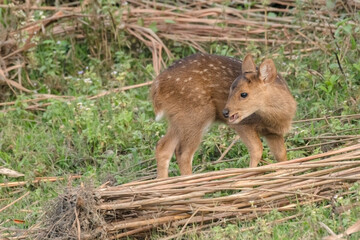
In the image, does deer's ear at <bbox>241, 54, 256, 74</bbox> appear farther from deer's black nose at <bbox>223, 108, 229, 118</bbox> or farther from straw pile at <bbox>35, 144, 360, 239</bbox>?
straw pile at <bbox>35, 144, 360, 239</bbox>

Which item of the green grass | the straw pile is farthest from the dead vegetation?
the straw pile

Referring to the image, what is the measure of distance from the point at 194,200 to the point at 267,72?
5.52 feet

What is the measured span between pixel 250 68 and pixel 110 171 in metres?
1.71

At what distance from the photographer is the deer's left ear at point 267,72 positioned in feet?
23.0

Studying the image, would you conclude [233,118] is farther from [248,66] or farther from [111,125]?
[111,125]

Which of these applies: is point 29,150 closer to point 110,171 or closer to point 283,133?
point 110,171

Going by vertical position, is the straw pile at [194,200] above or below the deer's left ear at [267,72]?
below

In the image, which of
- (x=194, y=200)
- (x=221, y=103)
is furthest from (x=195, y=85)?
(x=194, y=200)

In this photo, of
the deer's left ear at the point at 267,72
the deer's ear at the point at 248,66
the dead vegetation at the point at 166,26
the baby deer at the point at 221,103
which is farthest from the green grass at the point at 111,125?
the deer's ear at the point at 248,66

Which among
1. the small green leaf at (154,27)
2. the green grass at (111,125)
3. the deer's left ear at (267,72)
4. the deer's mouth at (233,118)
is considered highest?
the deer's left ear at (267,72)

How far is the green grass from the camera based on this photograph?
7.61 meters

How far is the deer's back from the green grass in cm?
65

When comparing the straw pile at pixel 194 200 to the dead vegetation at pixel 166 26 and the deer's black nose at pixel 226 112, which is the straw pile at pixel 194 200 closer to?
the deer's black nose at pixel 226 112

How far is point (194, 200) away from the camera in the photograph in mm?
5879
